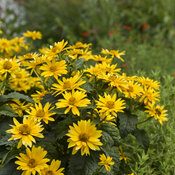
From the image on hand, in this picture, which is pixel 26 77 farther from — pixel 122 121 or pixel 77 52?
pixel 122 121

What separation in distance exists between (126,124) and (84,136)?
37 centimetres

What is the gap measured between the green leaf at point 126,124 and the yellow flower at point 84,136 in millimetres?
301

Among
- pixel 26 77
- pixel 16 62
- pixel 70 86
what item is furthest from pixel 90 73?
pixel 26 77

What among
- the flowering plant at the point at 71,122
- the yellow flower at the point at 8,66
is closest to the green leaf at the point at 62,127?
the flowering plant at the point at 71,122

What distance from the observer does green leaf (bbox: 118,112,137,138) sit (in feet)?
4.65

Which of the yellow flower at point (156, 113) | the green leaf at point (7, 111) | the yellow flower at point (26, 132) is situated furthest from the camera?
the yellow flower at point (156, 113)

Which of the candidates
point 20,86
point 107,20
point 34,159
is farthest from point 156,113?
point 107,20

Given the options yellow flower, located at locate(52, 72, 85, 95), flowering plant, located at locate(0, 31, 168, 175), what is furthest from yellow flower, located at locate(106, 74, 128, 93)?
yellow flower, located at locate(52, 72, 85, 95)

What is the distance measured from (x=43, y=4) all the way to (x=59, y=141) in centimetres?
517

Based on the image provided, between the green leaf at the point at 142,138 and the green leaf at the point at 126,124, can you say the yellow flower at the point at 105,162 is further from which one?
the green leaf at the point at 142,138

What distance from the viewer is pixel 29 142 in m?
1.10

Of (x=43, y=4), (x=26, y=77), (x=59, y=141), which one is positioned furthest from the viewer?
(x=43, y=4)

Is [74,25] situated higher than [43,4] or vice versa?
[43,4]

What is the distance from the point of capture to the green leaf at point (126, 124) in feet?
4.65
